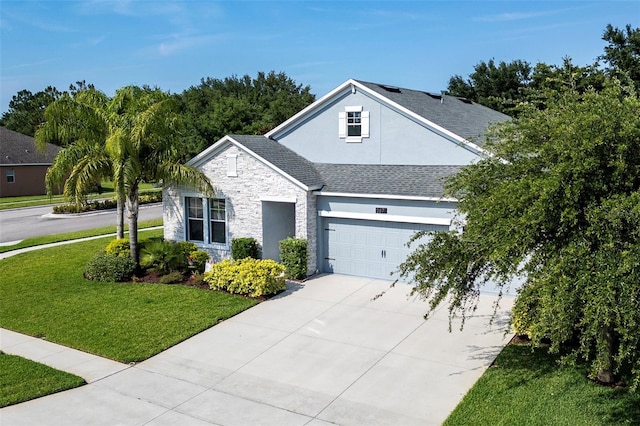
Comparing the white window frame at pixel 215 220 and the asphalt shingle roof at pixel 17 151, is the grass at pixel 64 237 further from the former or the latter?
the asphalt shingle roof at pixel 17 151

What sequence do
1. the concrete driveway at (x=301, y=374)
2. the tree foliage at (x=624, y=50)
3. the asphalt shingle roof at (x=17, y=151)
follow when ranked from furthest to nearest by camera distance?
the asphalt shingle roof at (x=17, y=151), the tree foliage at (x=624, y=50), the concrete driveway at (x=301, y=374)

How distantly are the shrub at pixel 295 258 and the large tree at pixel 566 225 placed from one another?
24.5 feet

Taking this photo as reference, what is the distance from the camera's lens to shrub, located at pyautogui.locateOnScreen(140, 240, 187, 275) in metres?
17.3

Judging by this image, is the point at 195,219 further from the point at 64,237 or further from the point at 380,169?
the point at 64,237

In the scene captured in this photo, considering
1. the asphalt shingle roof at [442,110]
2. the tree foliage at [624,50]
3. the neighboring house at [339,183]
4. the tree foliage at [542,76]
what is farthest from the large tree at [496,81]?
the neighboring house at [339,183]

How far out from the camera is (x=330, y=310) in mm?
14188

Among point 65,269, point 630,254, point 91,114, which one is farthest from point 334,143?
point 630,254

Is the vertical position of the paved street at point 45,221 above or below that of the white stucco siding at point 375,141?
below

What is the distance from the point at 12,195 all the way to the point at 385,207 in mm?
37115

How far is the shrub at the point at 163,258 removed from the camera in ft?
56.6

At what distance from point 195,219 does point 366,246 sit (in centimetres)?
614

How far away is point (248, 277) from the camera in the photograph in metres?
15.1

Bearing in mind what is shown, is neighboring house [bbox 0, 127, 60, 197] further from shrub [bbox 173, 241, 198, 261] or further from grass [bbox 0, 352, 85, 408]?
grass [bbox 0, 352, 85, 408]

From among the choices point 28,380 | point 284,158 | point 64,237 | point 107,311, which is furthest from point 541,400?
point 64,237
